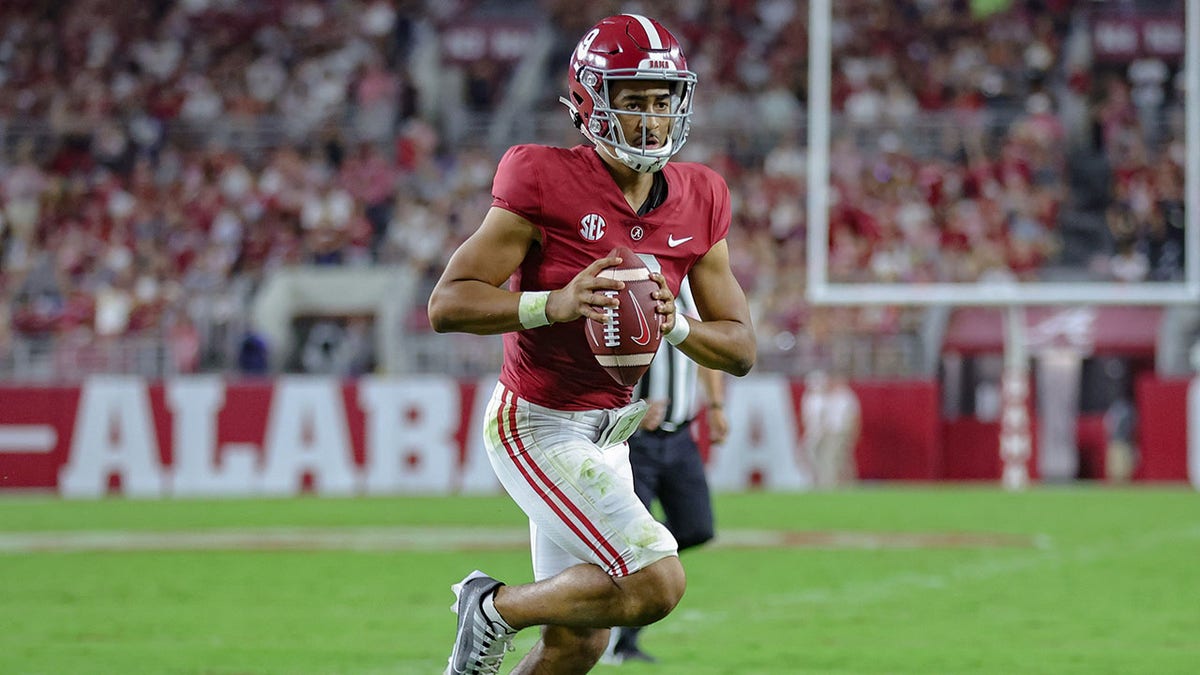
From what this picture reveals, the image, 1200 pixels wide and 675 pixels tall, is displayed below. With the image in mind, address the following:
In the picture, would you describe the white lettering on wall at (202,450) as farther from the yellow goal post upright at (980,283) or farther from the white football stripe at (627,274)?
the white football stripe at (627,274)

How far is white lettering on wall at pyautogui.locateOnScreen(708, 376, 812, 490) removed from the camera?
18297mm

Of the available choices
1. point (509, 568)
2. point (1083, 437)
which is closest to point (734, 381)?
point (1083, 437)

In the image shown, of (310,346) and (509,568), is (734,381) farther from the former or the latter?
(509,568)

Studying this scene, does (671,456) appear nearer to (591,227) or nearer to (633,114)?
(591,227)

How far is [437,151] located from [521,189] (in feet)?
61.2

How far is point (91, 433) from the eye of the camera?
18.1m

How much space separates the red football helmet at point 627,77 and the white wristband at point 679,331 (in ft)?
1.32

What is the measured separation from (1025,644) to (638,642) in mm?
1616

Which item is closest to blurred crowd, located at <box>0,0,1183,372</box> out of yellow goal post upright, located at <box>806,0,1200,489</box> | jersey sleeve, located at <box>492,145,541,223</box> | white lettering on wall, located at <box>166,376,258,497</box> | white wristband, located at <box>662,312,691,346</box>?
yellow goal post upright, located at <box>806,0,1200,489</box>

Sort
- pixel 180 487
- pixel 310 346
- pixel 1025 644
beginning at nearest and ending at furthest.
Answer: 1. pixel 1025 644
2. pixel 180 487
3. pixel 310 346

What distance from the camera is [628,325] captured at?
4156 mm

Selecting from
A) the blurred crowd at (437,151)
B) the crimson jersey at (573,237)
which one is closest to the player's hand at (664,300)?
the crimson jersey at (573,237)

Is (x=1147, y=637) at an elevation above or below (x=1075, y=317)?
below

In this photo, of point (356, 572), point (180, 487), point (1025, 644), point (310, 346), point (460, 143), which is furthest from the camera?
point (460, 143)
